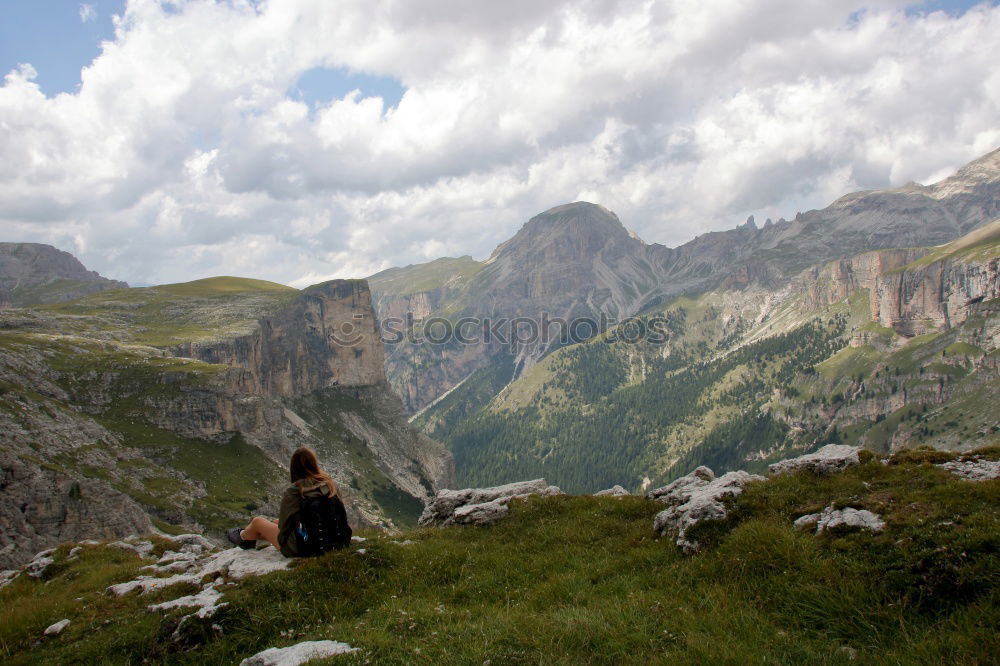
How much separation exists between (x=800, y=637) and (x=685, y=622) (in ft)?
5.85

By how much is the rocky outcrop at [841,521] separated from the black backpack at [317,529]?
38.9 ft

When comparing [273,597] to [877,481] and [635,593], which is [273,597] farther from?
[877,481]

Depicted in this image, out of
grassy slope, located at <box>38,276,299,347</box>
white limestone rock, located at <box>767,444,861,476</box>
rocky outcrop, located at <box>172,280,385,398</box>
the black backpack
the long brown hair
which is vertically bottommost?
white limestone rock, located at <box>767,444,861,476</box>

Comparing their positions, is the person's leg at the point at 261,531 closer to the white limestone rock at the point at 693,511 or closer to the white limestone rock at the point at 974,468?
the white limestone rock at the point at 693,511

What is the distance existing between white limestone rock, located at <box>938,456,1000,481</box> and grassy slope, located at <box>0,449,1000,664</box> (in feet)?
2.00

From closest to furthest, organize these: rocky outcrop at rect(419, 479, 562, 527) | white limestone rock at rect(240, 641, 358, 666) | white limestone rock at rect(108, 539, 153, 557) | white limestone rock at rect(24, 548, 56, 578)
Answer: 1. white limestone rock at rect(240, 641, 358, 666)
2. rocky outcrop at rect(419, 479, 562, 527)
3. white limestone rock at rect(24, 548, 56, 578)
4. white limestone rock at rect(108, 539, 153, 557)

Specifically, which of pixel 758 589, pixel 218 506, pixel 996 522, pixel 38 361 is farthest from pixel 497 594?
pixel 38 361

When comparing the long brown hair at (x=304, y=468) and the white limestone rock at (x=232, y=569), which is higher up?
the long brown hair at (x=304, y=468)

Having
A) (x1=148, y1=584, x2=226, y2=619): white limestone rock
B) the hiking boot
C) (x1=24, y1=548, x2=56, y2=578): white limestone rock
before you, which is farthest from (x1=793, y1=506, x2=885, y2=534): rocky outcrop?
(x1=24, y1=548, x2=56, y2=578): white limestone rock

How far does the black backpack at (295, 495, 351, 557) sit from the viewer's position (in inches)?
566

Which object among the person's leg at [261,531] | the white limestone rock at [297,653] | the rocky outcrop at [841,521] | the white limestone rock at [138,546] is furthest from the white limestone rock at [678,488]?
the white limestone rock at [138,546]

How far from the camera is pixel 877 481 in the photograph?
15289 mm

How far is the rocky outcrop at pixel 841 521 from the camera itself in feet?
38.4

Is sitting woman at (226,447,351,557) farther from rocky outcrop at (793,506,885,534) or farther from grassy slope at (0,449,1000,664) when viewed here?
rocky outcrop at (793,506,885,534)
